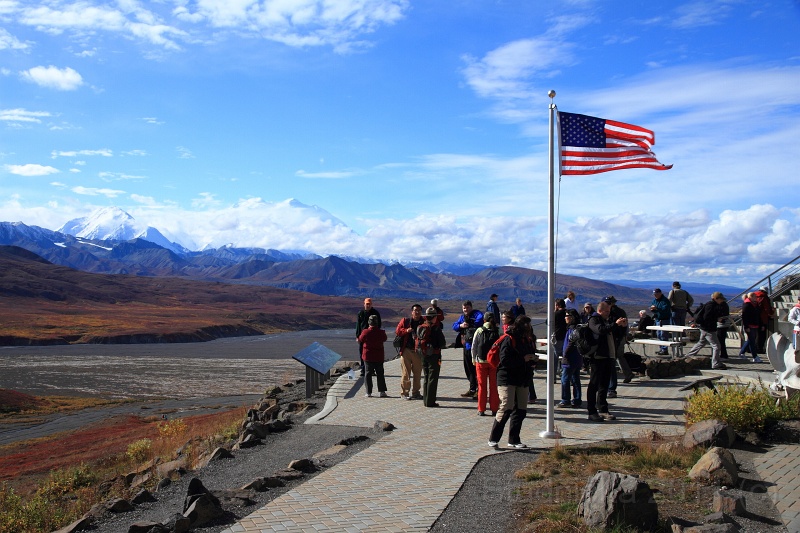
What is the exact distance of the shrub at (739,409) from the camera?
355 inches

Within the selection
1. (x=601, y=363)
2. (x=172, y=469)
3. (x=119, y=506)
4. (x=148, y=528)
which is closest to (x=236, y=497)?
(x=148, y=528)

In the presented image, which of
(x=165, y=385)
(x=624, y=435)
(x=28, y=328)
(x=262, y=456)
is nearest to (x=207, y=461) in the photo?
(x=262, y=456)

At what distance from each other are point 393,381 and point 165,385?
2987 centimetres

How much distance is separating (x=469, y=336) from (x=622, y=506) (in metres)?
7.75

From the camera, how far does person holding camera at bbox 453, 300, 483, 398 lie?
13664 millimetres

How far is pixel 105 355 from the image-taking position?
219 feet

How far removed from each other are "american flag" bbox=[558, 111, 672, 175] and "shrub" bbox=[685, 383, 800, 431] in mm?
3413

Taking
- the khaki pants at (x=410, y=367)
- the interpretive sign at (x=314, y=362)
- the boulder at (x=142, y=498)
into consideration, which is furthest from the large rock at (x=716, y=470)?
the interpretive sign at (x=314, y=362)

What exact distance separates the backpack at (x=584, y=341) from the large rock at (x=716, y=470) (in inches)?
142

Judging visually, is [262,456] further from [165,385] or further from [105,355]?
[105,355]

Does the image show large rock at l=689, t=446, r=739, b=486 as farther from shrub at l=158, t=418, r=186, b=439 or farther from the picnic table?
shrub at l=158, t=418, r=186, b=439

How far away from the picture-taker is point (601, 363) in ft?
36.6

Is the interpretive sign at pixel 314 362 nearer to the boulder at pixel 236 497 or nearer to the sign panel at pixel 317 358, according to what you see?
the sign panel at pixel 317 358

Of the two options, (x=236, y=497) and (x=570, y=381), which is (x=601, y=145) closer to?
(x=570, y=381)
